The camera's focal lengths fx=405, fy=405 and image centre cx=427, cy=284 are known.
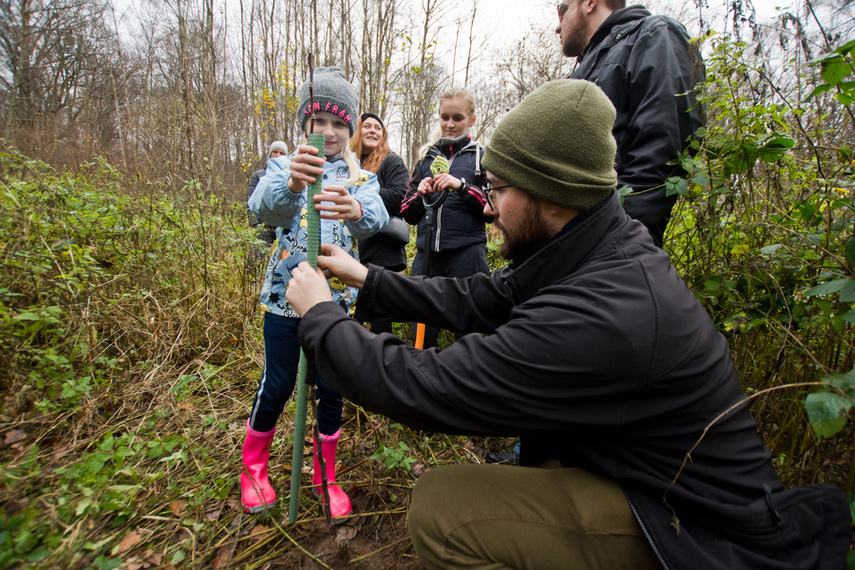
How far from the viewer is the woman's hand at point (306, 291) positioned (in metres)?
1.32

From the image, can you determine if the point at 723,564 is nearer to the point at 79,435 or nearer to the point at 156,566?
the point at 156,566

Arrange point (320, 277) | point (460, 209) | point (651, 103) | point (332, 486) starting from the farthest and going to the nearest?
point (460, 209) < point (332, 486) < point (651, 103) < point (320, 277)

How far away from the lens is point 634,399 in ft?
3.62

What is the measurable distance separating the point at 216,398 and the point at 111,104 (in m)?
22.3

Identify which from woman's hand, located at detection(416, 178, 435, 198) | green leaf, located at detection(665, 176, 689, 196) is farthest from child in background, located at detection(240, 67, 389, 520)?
green leaf, located at detection(665, 176, 689, 196)

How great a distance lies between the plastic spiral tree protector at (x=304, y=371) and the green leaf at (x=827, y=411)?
1388 millimetres

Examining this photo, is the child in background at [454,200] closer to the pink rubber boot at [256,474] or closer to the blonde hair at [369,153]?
the blonde hair at [369,153]

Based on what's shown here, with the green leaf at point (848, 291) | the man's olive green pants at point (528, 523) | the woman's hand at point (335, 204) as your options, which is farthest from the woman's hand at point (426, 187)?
the green leaf at point (848, 291)

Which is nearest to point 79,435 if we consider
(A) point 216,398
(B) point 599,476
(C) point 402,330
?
(A) point 216,398

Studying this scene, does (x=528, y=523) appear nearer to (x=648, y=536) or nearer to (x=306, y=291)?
(x=648, y=536)

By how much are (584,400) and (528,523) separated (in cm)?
46

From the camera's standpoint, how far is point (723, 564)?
40.9 inches

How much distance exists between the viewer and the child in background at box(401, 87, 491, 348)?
300cm

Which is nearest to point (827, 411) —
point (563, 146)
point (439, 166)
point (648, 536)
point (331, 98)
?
point (648, 536)
